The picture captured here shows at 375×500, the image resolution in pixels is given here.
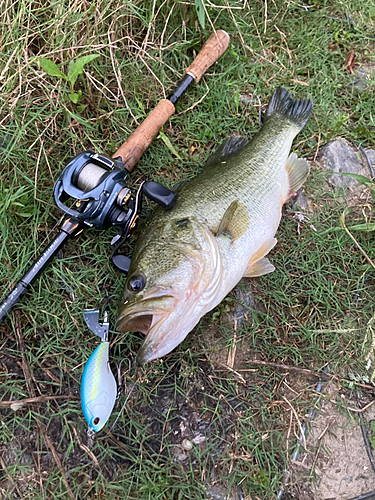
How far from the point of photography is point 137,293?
195 centimetres

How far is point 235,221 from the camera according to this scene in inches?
90.0

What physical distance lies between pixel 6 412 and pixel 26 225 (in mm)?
1408

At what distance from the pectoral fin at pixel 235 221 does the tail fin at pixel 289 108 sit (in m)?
1.16

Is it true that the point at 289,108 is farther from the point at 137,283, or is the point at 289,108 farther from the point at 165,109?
the point at 137,283

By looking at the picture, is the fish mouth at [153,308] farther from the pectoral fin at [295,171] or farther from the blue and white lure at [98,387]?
the pectoral fin at [295,171]

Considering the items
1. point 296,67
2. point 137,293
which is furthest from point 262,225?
point 296,67

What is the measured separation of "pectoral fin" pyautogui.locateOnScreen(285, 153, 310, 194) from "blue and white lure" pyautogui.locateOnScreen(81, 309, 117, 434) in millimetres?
1927

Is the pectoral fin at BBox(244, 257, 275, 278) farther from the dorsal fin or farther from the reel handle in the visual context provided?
the reel handle

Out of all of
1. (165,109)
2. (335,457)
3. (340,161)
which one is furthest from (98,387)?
(340,161)

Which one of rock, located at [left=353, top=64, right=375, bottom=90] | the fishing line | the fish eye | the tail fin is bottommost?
rock, located at [left=353, top=64, right=375, bottom=90]

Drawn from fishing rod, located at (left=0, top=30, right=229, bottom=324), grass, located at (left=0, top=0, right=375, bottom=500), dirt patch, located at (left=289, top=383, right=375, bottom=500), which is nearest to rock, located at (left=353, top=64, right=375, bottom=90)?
grass, located at (left=0, top=0, right=375, bottom=500)

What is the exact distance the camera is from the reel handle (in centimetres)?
261

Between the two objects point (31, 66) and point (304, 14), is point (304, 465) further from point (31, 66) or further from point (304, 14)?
point (304, 14)

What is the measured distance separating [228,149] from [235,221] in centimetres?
79
